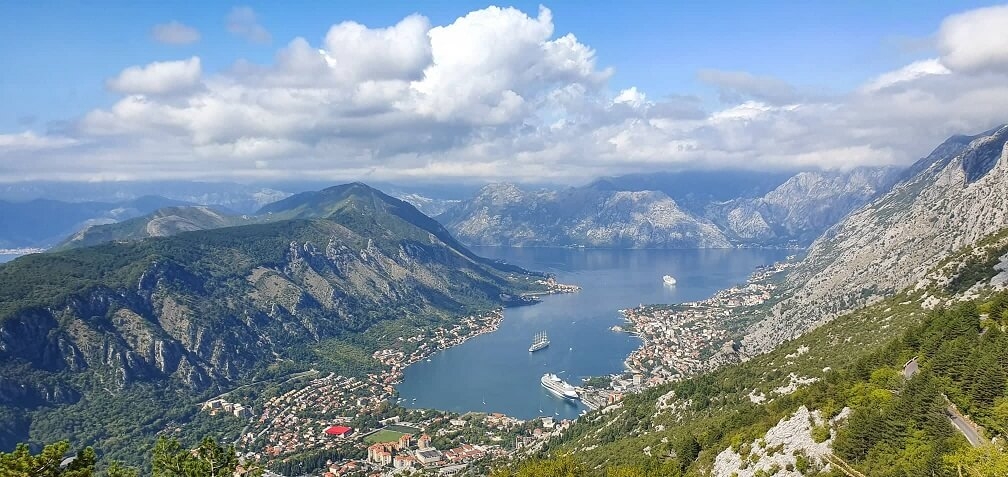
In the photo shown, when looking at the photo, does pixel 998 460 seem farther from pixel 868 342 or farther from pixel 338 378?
pixel 338 378

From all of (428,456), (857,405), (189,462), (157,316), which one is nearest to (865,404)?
(857,405)

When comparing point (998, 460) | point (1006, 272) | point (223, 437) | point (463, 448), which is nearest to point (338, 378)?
point (223, 437)

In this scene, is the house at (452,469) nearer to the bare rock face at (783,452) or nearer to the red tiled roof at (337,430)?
the red tiled roof at (337,430)

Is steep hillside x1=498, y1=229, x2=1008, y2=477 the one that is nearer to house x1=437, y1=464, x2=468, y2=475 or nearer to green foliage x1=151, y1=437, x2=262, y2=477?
green foliage x1=151, y1=437, x2=262, y2=477

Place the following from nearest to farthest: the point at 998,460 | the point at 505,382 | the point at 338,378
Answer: the point at 998,460 < the point at 505,382 < the point at 338,378

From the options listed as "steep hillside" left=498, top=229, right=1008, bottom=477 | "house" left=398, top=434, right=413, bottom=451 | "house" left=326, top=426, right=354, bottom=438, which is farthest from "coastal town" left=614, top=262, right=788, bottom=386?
"house" left=326, top=426, right=354, bottom=438

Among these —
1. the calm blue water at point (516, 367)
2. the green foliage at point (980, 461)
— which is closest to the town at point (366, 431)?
the calm blue water at point (516, 367)
